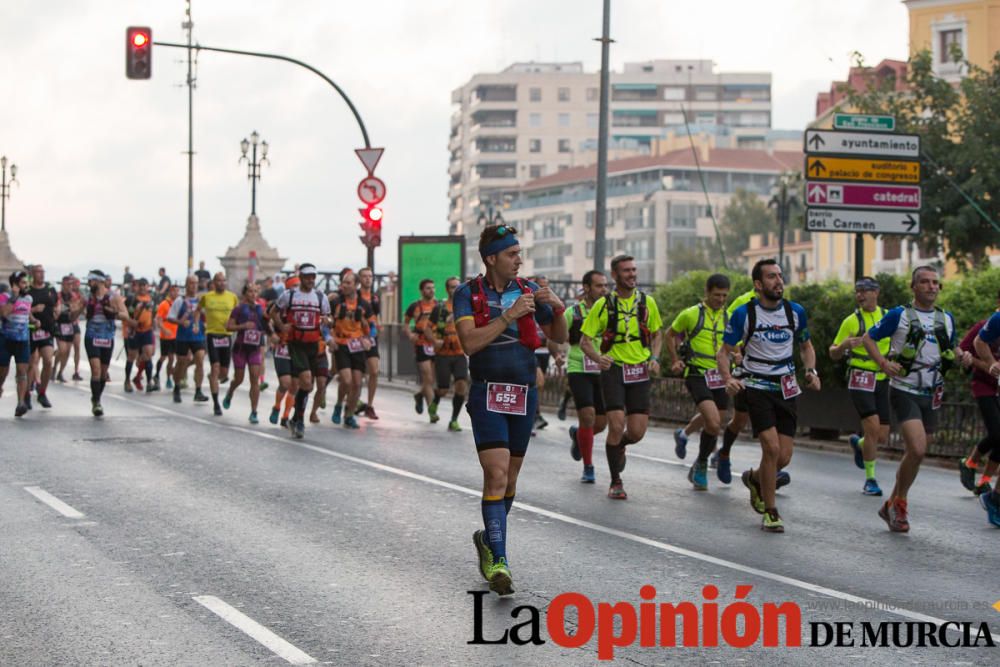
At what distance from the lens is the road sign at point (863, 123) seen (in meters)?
20.0

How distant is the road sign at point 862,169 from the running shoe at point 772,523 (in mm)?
9868

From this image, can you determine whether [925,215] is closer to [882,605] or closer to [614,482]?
[614,482]

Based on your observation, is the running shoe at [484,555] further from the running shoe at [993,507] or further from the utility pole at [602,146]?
the utility pole at [602,146]

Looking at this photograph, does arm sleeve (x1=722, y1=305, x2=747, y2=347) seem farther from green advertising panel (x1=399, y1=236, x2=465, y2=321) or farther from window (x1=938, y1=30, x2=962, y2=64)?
window (x1=938, y1=30, x2=962, y2=64)

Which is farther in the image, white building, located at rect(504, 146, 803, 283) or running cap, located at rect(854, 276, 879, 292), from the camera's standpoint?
white building, located at rect(504, 146, 803, 283)

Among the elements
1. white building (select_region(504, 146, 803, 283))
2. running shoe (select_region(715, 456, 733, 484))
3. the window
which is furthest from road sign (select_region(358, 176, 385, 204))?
white building (select_region(504, 146, 803, 283))

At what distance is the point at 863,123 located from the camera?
20109 mm

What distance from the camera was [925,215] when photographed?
137 feet

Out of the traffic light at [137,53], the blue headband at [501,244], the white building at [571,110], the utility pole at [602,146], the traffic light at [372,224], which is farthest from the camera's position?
the white building at [571,110]

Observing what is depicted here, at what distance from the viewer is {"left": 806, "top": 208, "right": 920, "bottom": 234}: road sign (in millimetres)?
20172

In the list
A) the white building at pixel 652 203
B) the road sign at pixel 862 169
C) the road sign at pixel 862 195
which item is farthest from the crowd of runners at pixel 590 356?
the white building at pixel 652 203

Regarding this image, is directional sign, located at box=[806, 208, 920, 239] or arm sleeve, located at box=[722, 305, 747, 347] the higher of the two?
directional sign, located at box=[806, 208, 920, 239]

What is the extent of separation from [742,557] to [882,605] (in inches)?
63.2

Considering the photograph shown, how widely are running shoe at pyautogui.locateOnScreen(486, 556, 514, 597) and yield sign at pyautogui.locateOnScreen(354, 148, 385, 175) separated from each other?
21.6 meters
